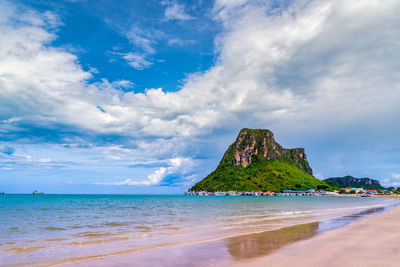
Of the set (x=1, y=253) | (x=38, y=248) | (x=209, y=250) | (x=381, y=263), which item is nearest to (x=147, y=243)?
(x=209, y=250)

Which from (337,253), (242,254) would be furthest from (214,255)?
(337,253)

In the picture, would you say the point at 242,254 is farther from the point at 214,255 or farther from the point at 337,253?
the point at 337,253

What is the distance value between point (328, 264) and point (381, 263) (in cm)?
191

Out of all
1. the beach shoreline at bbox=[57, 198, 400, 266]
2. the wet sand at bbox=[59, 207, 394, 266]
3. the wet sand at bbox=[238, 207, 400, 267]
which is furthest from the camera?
the beach shoreline at bbox=[57, 198, 400, 266]

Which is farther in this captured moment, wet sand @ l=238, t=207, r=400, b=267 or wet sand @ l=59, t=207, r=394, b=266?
wet sand @ l=59, t=207, r=394, b=266

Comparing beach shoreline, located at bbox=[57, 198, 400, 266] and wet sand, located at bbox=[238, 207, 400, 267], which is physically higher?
wet sand, located at bbox=[238, 207, 400, 267]

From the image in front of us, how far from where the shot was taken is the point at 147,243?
15.0m

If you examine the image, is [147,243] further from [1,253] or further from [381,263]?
[381,263]

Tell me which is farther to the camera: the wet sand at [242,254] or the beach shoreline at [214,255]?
the beach shoreline at [214,255]

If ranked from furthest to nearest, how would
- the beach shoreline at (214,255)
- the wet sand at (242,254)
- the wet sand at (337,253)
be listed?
1. the beach shoreline at (214,255)
2. the wet sand at (242,254)
3. the wet sand at (337,253)

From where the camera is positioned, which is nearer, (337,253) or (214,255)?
(337,253)

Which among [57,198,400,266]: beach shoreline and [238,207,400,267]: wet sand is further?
[57,198,400,266]: beach shoreline

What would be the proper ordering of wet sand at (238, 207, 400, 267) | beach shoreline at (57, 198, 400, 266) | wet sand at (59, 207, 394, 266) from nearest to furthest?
wet sand at (238, 207, 400, 267)
wet sand at (59, 207, 394, 266)
beach shoreline at (57, 198, 400, 266)

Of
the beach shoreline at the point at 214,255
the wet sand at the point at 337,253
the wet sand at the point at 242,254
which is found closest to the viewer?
the wet sand at the point at 337,253
